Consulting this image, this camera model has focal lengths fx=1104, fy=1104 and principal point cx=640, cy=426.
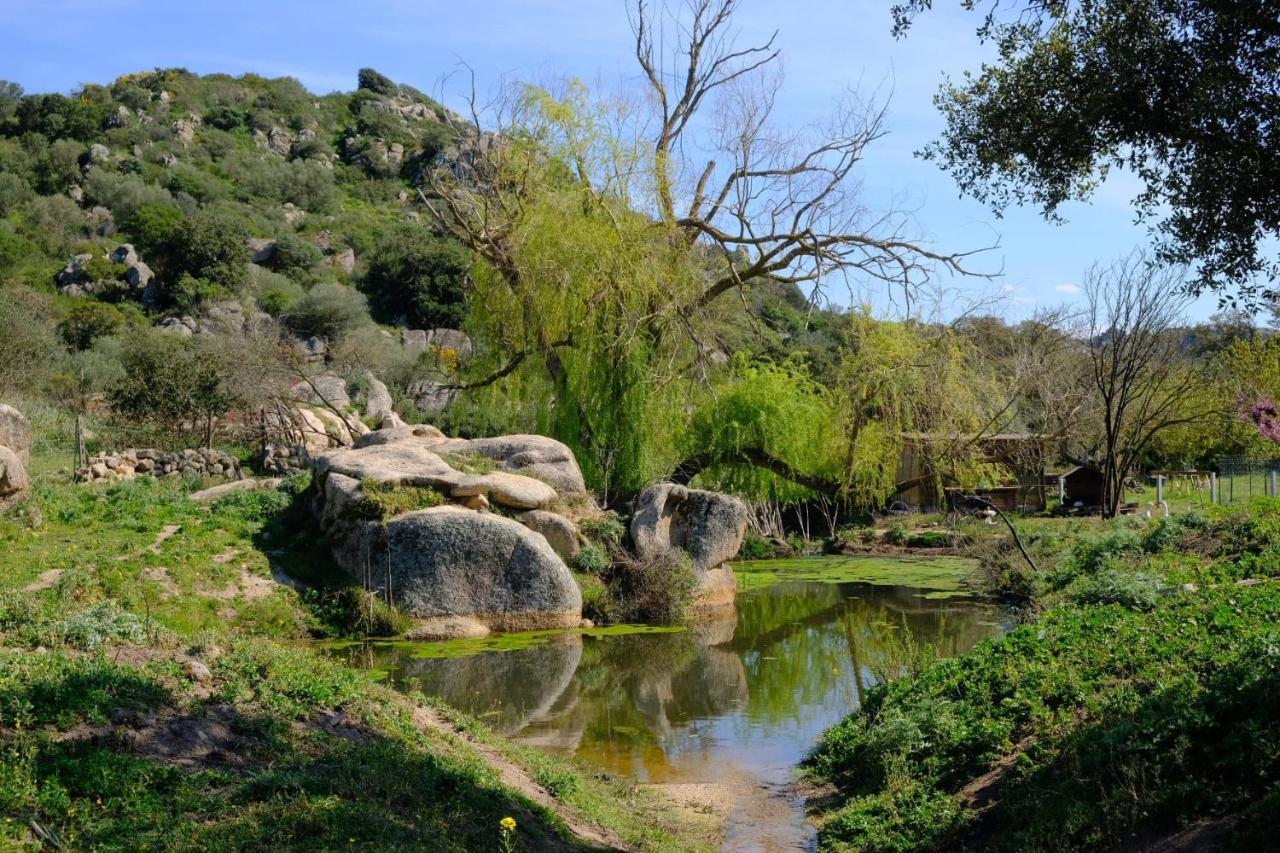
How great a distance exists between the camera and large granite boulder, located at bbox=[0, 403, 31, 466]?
18.8 meters

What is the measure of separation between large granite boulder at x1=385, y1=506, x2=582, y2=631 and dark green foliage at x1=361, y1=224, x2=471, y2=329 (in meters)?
40.2

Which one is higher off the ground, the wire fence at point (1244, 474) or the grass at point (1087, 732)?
the wire fence at point (1244, 474)

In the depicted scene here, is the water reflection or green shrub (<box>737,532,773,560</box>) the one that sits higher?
green shrub (<box>737,532,773,560</box>)

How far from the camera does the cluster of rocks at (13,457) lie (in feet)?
57.2

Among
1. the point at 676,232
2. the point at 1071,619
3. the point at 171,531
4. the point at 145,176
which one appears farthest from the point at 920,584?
the point at 145,176

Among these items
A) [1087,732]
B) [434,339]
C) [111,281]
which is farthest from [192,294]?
[1087,732]

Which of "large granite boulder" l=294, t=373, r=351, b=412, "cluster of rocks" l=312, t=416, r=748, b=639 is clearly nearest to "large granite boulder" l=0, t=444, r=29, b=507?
"cluster of rocks" l=312, t=416, r=748, b=639

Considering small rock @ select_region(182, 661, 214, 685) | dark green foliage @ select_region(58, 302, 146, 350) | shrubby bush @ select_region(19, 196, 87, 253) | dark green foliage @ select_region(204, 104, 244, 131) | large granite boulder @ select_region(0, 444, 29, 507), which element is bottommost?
small rock @ select_region(182, 661, 214, 685)

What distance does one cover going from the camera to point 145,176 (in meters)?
68.9

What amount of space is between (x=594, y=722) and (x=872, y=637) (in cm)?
749

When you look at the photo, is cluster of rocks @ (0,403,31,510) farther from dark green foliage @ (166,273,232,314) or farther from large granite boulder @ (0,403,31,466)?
dark green foliage @ (166,273,232,314)

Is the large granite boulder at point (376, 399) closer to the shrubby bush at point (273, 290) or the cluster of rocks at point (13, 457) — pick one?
the shrubby bush at point (273, 290)

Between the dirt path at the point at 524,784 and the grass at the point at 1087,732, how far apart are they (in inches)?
70.3

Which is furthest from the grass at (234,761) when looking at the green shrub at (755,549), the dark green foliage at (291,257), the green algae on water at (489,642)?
the dark green foliage at (291,257)
